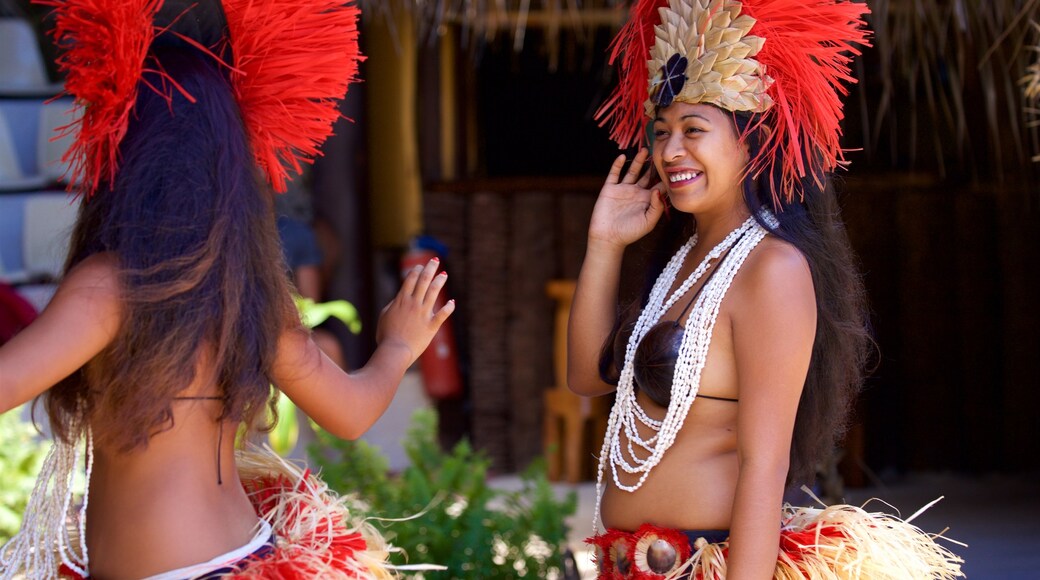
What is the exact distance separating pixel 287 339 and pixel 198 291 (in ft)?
0.63

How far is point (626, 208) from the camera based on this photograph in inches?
94.9

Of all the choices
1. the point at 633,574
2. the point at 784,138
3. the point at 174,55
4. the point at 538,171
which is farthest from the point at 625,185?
the point at 538,171

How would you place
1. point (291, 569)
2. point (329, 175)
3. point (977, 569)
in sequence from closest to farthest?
point (291, 569) < point (977, 569) < point (329, 175)

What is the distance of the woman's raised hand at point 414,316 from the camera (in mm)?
2176

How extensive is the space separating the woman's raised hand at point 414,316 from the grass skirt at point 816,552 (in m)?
0.50

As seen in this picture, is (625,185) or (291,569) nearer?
(291,569)

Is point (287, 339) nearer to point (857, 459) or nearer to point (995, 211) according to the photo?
point (857, 459)

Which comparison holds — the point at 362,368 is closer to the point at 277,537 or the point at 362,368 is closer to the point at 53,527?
the point at 277,537

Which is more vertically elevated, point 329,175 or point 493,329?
point 329,175

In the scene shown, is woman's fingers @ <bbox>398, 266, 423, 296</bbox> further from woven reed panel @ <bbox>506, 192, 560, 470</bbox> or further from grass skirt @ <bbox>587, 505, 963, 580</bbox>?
woven reed panel @ <bbox>506, 192, 560, 470</bbox>

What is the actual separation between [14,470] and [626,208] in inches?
91.6

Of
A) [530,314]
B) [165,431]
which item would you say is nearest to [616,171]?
[165,431]

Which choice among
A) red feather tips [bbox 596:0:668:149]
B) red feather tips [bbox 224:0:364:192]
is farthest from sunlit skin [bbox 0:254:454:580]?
red feather tips [bbox 596:0:668:149]

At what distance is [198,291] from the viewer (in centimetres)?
180
